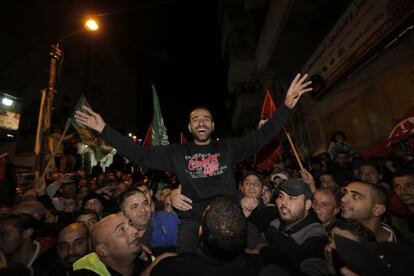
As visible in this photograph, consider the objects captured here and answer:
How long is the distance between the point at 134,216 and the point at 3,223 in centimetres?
189

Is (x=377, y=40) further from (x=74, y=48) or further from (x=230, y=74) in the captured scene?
(x=74, y=48)

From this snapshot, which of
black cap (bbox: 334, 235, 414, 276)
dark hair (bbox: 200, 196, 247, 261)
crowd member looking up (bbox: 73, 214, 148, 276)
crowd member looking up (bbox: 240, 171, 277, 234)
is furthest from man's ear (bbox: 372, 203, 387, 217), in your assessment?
crowd member looking up (bbox: 73, 214, 148, 276)

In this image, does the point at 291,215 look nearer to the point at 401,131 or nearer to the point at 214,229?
the point at 214,229

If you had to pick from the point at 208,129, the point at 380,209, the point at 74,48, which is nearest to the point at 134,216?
the point at 208,129

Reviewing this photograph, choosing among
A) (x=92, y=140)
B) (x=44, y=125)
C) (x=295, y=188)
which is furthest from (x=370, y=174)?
(x=44, y=125)

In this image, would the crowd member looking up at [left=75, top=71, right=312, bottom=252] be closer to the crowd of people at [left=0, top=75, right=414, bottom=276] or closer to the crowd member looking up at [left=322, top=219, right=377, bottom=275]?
the crowd of people at [left=0, top=75, right=414, bottom=276]

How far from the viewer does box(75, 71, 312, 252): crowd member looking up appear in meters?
3.07

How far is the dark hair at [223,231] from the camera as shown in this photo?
82.8 inches

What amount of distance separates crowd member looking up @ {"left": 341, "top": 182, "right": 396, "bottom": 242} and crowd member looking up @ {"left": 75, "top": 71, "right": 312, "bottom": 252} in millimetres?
1691

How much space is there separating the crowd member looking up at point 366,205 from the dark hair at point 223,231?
2.45 metres

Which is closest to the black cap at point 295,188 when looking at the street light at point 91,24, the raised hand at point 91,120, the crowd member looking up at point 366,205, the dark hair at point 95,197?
the crowd member looking up at point 366,205

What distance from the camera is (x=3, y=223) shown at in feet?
12.3

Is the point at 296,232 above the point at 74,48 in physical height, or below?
below

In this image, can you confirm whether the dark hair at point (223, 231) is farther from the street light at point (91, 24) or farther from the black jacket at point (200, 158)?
the street light at point (91, 24)
